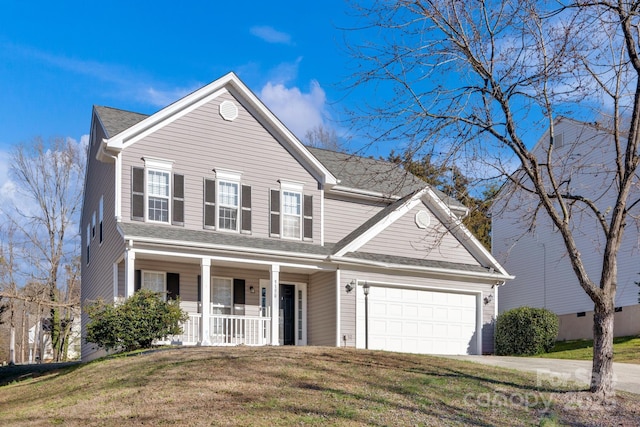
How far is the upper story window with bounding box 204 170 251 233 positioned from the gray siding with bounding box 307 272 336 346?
280 cm

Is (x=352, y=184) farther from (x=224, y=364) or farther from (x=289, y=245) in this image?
(x=224, y=364)

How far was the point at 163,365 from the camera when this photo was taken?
1355 centimetres

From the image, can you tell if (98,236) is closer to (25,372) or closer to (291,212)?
(25,372)

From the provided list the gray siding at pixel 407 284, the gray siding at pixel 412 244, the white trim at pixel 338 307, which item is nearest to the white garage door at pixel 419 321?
the gray siding at pixel 407 284

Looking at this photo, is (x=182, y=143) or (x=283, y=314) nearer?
(x=182, y=143)

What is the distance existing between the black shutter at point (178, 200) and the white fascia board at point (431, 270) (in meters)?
4.39

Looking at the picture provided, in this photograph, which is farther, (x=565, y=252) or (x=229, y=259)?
(x=565, y=252)

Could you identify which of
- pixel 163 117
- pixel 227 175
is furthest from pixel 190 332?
pixel 163 117

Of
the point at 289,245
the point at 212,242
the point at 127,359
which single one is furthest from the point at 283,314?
the point at 127,359

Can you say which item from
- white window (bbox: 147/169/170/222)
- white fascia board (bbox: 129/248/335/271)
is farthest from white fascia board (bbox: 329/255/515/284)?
white window (bbox: 147/169/170/222)

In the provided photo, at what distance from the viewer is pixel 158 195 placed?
784 inches

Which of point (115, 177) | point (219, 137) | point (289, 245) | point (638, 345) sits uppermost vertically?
point (219, 137)

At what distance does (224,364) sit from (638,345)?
51.2 feet

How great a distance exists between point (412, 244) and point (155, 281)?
8000 millimetres
